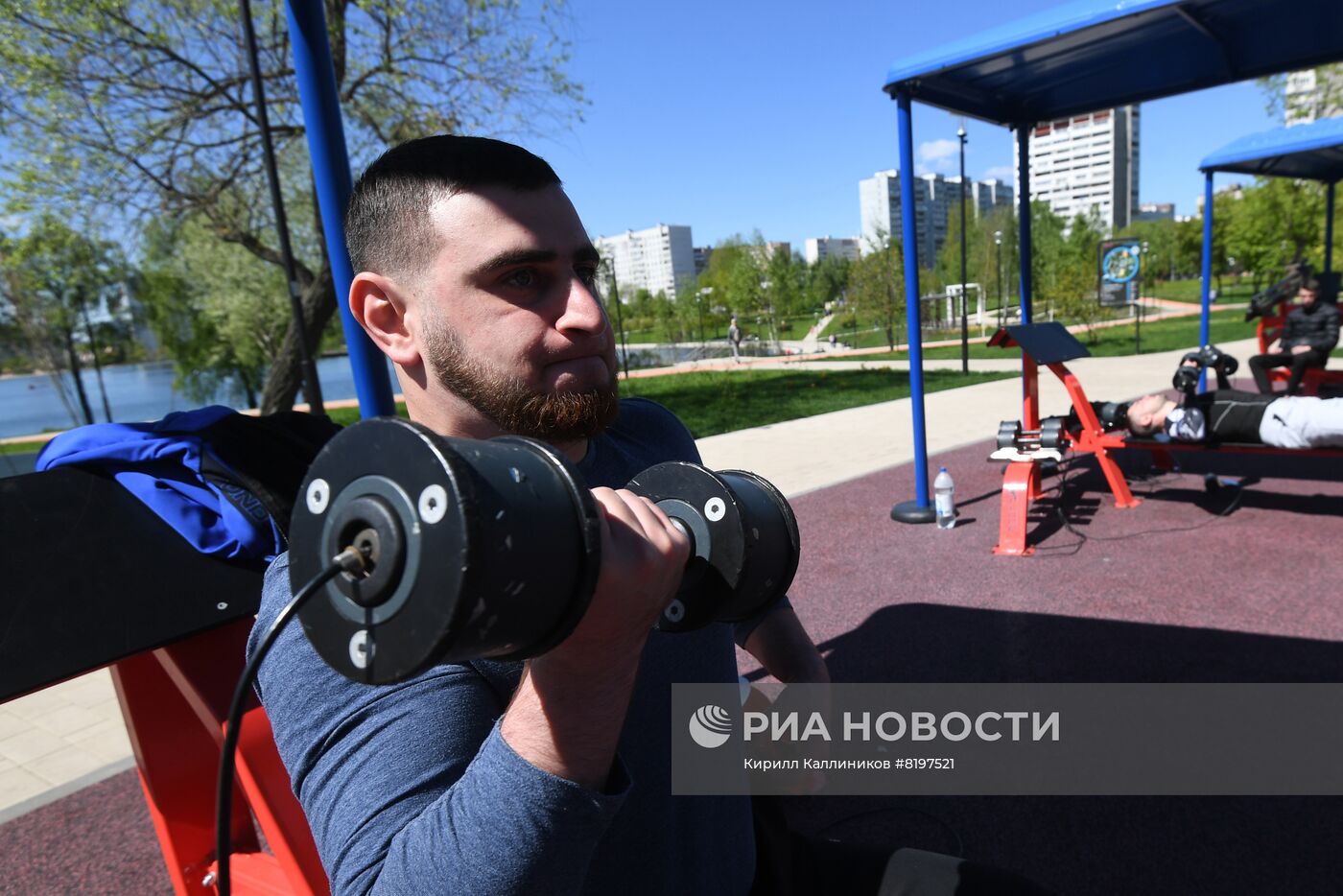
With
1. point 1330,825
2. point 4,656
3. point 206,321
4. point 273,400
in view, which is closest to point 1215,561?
point 1330,825

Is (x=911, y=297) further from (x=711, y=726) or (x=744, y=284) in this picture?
(x=744, y=284)

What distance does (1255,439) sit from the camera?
5.16 m

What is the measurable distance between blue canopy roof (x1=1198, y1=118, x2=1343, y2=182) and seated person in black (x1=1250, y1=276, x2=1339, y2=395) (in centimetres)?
171

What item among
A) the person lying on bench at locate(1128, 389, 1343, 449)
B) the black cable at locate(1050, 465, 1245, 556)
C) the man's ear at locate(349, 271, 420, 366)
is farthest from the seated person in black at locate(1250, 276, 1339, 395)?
the man's ear at locate(349, 271, 420, 366)

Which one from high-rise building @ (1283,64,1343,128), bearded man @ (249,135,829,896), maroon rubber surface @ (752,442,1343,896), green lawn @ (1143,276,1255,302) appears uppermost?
high-rise building @ (1283,64,1343,128)

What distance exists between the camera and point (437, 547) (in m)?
0.61

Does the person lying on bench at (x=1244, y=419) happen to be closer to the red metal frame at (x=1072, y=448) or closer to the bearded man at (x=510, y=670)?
the red metal frame at (x=1072, y=448)

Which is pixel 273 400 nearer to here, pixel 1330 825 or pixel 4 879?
pixel 4 879

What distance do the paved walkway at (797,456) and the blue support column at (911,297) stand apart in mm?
687

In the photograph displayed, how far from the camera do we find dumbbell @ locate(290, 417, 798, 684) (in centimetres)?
61

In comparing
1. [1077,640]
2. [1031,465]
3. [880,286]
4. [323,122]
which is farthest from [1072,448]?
[880,286]

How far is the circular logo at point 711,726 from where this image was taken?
1.40 meters

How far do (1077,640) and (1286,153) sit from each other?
841cm

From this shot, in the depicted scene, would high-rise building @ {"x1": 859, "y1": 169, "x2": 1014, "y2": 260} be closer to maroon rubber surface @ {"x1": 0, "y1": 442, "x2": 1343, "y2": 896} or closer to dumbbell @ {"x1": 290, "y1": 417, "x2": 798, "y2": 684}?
maroon rubber surface @ {"x1": 0, "y1": 442, "x2": 1343, "y2": 896}
